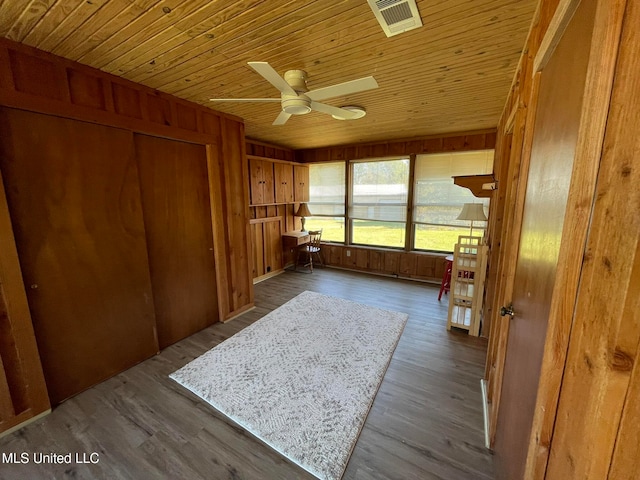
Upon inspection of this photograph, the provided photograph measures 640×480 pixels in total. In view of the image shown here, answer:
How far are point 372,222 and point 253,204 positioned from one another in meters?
2.48

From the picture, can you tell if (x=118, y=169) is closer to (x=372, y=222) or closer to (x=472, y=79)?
(x=472, y=79)

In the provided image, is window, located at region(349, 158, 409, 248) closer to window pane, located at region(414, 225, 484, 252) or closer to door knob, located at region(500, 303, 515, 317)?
window pane, located at region(414, 225, 484, 252)

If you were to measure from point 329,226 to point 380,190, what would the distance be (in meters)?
1.44

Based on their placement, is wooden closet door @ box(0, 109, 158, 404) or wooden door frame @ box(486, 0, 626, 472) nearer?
wooden door frame @ box(486, 0, 626, 472)

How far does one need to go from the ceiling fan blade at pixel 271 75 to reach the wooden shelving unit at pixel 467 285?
2545 mm

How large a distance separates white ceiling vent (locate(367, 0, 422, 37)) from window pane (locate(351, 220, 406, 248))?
3742mm

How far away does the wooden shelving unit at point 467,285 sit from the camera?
9.55ft

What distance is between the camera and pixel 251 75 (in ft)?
7.14

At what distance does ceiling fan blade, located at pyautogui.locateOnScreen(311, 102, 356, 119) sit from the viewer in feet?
6.90

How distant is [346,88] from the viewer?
1.77 metres

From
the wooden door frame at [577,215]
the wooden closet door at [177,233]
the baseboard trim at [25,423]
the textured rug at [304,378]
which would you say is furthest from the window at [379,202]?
the baseboard trim at [25,423]

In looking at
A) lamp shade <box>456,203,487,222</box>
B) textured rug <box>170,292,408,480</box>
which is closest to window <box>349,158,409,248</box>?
lamp shade <box>456,203,487,222</box>

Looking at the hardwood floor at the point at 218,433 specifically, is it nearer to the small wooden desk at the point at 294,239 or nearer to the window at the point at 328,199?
the small wooden desk at the point at 294,239

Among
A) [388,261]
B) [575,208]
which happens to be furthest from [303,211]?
[575,208]
